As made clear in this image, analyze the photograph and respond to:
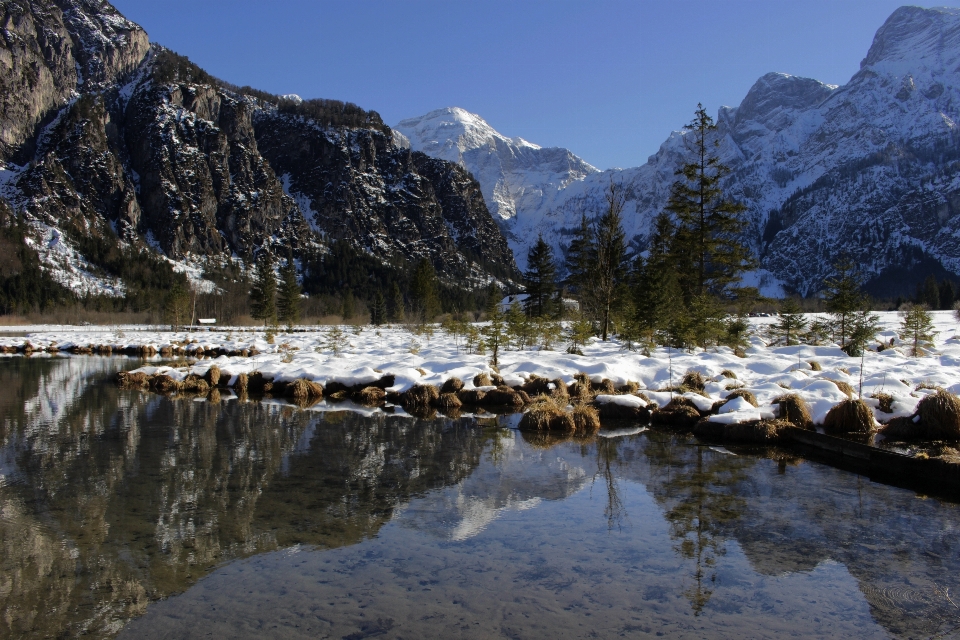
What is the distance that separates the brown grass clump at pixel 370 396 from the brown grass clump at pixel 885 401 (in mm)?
13562

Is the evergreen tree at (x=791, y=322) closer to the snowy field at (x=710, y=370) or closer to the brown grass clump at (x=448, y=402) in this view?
the snowy field at (x=710, y=370)

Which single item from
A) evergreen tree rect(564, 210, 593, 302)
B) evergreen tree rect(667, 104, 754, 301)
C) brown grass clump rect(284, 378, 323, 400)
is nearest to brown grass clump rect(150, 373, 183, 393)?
brown grass clump rect(284, 378, 323, 400)

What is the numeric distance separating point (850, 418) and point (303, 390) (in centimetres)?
1593

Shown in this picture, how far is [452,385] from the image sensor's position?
18594 millimetres

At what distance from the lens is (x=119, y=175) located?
6319 inches

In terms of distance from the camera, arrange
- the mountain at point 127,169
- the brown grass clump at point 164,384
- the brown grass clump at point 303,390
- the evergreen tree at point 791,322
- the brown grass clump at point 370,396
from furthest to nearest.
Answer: the mountain at point 127,169
the evergreen tree at point 791,322
the brown grass clump at point 164,384
the brown grass clump at point 303,390
the brown grass clump at point 370,396

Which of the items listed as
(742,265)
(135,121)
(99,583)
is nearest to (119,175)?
(135,121)

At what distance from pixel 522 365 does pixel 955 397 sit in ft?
40.7

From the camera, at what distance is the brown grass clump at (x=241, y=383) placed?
2091cm

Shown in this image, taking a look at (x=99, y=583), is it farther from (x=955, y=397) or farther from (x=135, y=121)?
(x=135, y=121)

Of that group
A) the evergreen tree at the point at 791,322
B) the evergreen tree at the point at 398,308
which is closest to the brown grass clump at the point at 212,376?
the evergreen tree at the point at 791,322

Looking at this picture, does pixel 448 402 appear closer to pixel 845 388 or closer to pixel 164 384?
pixel 845 388

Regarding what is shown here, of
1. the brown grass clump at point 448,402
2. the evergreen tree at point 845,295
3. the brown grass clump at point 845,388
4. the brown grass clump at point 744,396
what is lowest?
the brown grass clump at point 448,402

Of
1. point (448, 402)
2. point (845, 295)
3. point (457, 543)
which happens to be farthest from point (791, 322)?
point (457, 543)
